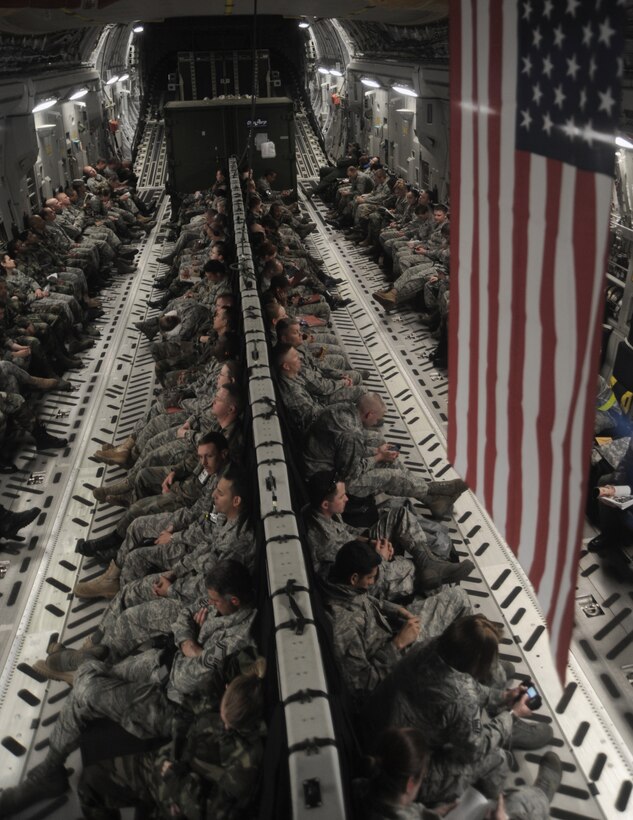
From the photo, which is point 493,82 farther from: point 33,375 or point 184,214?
point 184,214

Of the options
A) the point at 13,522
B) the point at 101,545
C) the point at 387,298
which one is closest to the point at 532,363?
the point at 101,545

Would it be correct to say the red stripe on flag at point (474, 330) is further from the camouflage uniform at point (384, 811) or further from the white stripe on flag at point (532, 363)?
the camouflage uniform at point (384, 811)

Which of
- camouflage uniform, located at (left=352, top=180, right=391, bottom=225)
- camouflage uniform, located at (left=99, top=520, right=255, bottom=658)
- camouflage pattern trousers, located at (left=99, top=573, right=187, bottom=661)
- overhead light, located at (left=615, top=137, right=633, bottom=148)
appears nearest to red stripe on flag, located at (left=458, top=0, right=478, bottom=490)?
camouflage uniform, located at (left=99, top=520, right=255, bottom=658)

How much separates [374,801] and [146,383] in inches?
232

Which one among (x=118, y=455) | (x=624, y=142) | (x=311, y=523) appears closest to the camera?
(x=311, y=523)

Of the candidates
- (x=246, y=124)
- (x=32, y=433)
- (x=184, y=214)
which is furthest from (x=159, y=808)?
(x=246, y=124)

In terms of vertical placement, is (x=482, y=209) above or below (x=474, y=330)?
above

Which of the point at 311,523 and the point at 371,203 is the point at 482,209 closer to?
the point at 311,523

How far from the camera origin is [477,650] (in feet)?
8.83

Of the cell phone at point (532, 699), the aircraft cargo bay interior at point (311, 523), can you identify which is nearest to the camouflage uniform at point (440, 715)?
the aircraft cargo bay interior at point (311, 523)

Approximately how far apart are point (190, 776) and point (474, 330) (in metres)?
1.97

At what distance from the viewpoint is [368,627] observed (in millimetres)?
3348

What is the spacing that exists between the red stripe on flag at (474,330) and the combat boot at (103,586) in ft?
8.99

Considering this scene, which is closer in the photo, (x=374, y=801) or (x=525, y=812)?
(x=374, y=801)
